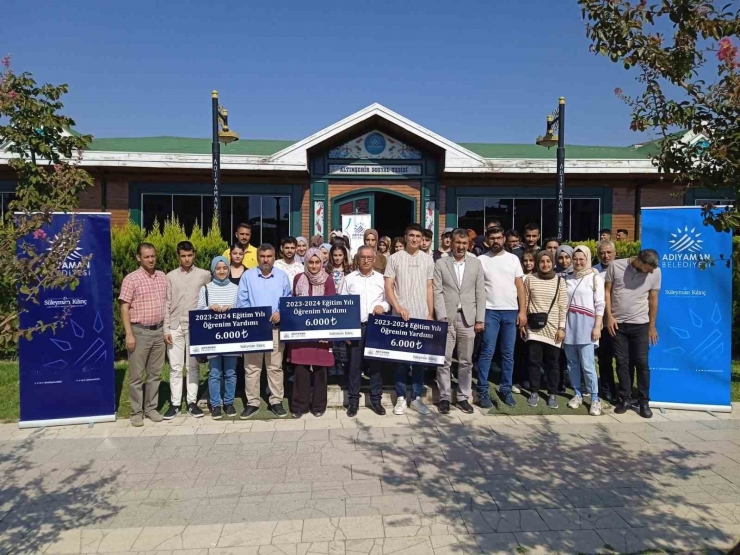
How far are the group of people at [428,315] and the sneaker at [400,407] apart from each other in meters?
0.01

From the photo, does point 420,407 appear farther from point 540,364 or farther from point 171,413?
point 171,413

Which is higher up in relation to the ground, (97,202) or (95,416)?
(97,202)

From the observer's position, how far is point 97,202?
524 inches

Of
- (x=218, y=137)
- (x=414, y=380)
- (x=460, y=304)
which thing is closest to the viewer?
(x=460, y=304)

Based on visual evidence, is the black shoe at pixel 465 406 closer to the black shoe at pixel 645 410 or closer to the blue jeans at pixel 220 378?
the black shoe at pixel 645 410

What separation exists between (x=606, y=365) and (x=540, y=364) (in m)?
0.89

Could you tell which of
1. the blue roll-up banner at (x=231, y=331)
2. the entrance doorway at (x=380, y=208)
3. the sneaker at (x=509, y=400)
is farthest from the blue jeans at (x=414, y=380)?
the entrance doorway at (x=380, y=208)

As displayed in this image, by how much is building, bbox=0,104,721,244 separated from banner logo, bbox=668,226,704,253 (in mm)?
6864

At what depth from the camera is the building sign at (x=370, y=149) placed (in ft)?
44.7

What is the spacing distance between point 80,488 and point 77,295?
2314mm

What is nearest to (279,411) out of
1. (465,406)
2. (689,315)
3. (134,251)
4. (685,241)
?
(465,406)

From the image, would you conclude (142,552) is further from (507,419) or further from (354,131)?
(354,131)

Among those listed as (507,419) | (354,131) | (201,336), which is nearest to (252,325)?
(201,336)

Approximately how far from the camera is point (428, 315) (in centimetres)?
637
